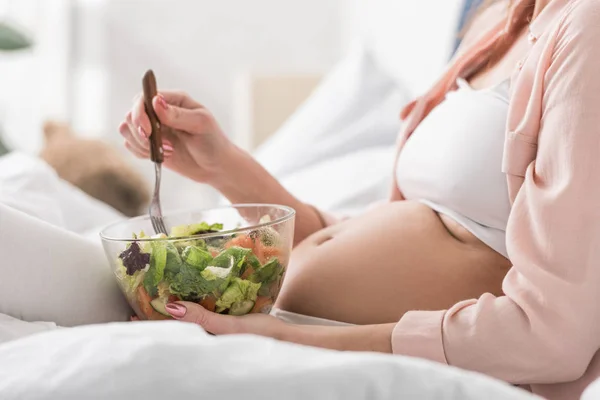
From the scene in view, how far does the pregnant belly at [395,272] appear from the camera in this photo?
0.91 m

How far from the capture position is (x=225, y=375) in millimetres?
509

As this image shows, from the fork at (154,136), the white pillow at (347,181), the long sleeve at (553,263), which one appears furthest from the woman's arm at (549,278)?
the white pillow at (347,181)

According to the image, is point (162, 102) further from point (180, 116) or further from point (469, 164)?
point (469, 164)

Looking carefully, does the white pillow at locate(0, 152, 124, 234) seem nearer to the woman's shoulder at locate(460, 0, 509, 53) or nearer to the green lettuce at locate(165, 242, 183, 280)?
the green lettuce at locate(165, 242, 183, 280)

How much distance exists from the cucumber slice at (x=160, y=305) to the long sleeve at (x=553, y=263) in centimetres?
23

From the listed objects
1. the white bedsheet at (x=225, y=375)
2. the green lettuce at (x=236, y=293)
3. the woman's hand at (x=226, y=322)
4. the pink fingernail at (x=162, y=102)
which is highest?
the pink fingernail at (x=162, y=102)

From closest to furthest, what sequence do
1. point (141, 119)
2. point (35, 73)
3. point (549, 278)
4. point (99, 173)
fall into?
1. point (549, 278)
2. point (141, 119)
3. point (99, 173)
4. point (35, 73)

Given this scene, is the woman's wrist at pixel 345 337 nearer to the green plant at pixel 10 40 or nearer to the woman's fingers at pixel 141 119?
the woman's fingers at pixel 141 119

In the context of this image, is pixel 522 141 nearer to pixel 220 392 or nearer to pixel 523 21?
pixel 523 21

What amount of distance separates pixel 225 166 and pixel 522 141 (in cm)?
46

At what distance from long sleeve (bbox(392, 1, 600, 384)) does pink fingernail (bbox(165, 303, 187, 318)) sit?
0.69 feet

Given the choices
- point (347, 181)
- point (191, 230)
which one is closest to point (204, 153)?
point (191, 230)

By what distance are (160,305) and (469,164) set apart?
40 cm

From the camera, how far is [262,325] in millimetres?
795
